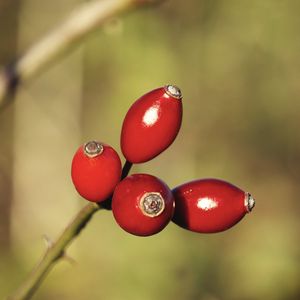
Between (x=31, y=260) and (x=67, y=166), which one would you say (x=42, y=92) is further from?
(x=31, y=260)

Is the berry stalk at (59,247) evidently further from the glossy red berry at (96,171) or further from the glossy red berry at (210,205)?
the glossy red berry at (210,205)

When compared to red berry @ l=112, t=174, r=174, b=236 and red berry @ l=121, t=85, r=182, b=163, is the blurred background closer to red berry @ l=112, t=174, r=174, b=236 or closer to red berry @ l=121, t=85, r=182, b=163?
red berry @ l=121, t=85, r=182, b=163

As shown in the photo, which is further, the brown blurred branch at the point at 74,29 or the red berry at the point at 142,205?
the brown blurred branch at the point at 74,29

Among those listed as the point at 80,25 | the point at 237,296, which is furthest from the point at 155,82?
the point at 80,25

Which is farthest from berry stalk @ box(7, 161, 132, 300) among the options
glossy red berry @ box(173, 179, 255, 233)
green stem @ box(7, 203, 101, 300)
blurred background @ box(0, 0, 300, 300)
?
blurred background @ box(0, 0, 300, 300)

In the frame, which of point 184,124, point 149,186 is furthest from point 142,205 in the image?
point 184,124

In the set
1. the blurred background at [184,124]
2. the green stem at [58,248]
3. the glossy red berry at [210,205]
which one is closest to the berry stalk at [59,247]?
the green stem at [58,248]

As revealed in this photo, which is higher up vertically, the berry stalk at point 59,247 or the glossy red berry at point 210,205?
the glossy red berry at point 210,205
